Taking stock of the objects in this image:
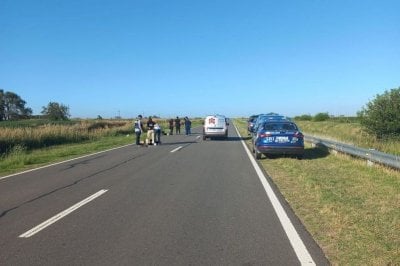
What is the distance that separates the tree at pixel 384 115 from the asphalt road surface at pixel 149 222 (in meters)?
13.8

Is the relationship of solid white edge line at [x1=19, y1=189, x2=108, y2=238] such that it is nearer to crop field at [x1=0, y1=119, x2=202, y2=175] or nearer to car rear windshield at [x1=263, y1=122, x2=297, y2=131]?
crop field at [x1=0, y1=119, x2=202, y2=175]

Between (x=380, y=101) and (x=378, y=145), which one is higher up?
(x=380, y=101)

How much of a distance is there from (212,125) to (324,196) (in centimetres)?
2281

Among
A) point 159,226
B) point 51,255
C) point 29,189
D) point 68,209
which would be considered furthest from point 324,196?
point 29,189

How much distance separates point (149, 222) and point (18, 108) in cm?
12283

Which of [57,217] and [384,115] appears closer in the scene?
[57,217]

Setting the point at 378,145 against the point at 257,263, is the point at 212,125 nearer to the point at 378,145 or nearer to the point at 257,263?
the point at 378,145

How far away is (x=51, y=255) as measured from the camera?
5.41 metres

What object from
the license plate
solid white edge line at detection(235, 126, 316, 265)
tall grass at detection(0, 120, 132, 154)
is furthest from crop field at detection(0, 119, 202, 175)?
solid white edge line at detection(235, 126, 316, 265)

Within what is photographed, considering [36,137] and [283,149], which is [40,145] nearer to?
[36,137]

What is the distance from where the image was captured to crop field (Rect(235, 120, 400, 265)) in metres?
5.59

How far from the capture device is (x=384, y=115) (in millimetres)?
23844

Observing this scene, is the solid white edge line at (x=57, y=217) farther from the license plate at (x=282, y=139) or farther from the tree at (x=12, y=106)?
the tree at (x=12, y=106)

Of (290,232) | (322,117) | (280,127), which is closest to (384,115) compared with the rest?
(280,127)
